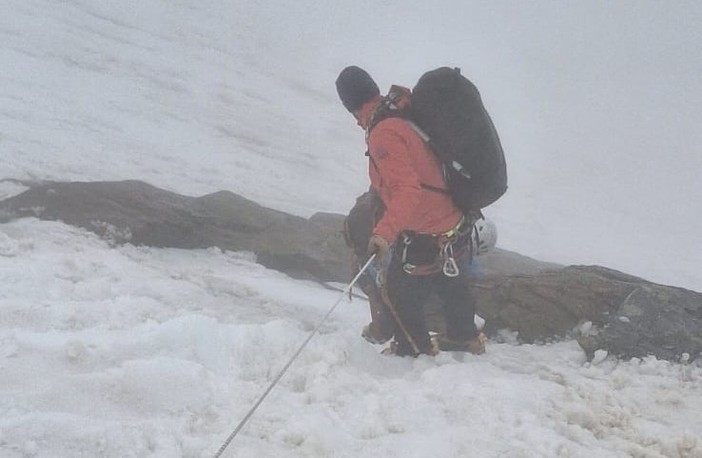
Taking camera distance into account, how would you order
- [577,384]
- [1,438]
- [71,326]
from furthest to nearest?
[577,384]
[71,326]
[1,438]

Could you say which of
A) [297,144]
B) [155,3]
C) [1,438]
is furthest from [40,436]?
[155,3]

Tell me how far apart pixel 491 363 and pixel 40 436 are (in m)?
2.65

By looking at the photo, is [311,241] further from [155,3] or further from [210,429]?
[155,3]

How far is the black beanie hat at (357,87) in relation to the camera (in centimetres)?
388

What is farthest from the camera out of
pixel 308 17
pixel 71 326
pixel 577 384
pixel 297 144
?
pixel 308 17

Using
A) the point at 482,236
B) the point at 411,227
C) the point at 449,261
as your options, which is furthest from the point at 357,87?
the point at 482,236

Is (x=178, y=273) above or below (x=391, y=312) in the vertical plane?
below

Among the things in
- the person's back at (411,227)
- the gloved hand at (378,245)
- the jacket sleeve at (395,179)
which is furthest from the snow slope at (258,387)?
the jacket sleeve at (395,179)

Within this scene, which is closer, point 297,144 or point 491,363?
point 491,363

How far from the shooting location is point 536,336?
4.70m

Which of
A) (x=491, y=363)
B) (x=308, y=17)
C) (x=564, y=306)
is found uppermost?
(x=308, y=17)

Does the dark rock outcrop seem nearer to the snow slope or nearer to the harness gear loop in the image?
the snow slope

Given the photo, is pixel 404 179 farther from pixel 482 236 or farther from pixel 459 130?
pixel 482 236

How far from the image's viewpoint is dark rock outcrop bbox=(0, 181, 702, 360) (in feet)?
13.7
